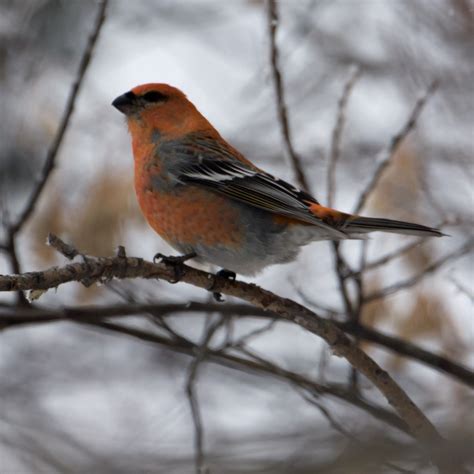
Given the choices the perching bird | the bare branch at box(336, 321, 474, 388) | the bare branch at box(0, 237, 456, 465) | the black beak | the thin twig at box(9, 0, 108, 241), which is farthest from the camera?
the black beak

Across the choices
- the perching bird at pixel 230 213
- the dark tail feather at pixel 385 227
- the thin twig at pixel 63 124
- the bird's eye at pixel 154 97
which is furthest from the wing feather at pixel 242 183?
the thin twig at pixel 63 124

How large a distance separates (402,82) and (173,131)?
223 cm

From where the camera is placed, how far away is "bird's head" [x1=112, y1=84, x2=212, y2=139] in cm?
548

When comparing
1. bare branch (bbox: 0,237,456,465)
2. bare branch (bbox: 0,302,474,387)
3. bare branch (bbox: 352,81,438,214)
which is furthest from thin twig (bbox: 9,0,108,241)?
bare branch (bbox: 352,81,438,214)

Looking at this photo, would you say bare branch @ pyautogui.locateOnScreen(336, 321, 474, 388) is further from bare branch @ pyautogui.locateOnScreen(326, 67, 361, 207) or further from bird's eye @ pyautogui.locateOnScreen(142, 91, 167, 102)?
bird's eye @ pyautogui.locateOnScreen(142, 91, 167, 102)

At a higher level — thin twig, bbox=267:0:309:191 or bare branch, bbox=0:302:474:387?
thin twig, bbox=267:0:309:191

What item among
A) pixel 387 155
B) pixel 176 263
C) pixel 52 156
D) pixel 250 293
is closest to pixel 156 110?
pixel 52 156

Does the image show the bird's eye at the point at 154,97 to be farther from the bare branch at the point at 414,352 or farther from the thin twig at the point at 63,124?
the bare branch at the point at 414,352

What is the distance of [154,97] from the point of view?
560 cm

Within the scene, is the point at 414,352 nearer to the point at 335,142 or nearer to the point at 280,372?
the point at 280,372

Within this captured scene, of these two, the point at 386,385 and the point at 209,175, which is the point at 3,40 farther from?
the point at 386,385

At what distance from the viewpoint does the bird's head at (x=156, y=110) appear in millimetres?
5477

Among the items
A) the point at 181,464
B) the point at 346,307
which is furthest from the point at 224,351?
the point at 181,464

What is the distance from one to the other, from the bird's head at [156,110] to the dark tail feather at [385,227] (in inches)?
57.6
